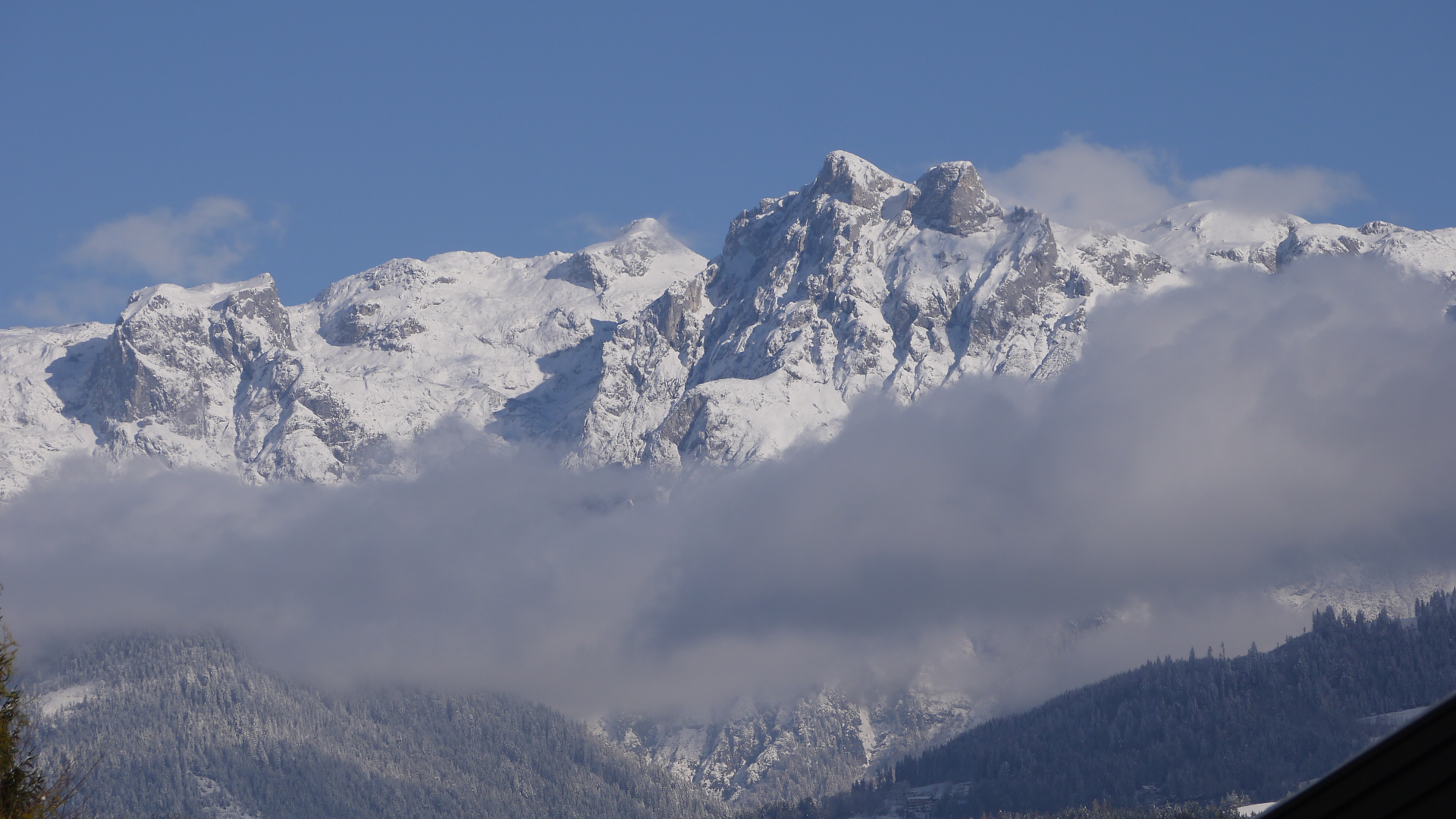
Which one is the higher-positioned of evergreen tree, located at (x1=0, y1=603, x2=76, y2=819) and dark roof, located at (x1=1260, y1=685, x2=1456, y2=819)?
evergreen tree, located at (x1=0, y1=603, x2=76, y2=819)

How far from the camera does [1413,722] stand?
10.3 metres

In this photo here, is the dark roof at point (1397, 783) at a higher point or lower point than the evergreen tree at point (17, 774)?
lower

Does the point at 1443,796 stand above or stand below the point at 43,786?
below

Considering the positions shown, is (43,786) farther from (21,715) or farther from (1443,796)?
(1443,796)

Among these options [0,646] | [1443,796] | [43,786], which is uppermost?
[0,646]

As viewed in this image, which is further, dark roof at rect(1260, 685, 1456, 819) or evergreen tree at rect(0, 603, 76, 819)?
evergreen tree at rect(0, 603, 76, 819)

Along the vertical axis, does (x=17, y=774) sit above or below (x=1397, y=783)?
above

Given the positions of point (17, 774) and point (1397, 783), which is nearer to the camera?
Result: point (1397, 783)

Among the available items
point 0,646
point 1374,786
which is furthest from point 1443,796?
point 0,646

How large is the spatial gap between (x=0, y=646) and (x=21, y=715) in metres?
1.51

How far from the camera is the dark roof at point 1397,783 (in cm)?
1065

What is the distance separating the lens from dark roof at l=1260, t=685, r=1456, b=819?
34.9ft

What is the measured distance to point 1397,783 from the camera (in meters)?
11.0

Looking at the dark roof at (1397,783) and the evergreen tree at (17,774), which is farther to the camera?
the evergreen tree at (17,774)
